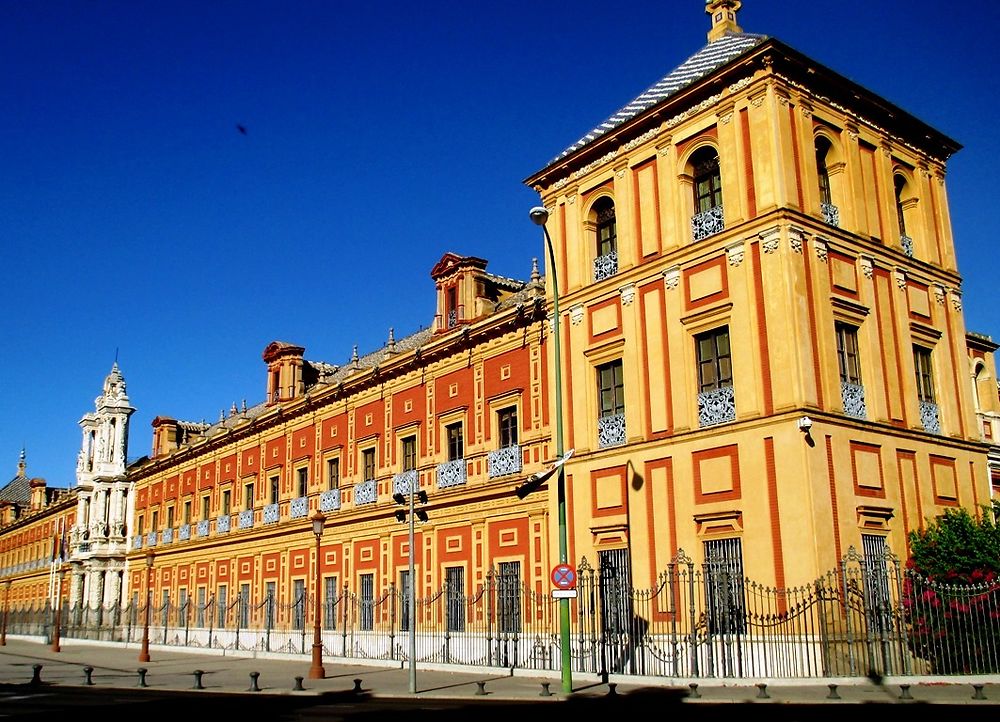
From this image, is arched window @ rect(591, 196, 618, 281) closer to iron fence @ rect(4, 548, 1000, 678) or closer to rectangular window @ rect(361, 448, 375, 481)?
iron fence @ rect(4, 548, 1000, 678)

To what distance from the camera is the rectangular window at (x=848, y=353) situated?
20.5 metres

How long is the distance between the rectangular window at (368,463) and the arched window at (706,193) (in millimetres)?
14975

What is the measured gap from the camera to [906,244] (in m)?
23.4

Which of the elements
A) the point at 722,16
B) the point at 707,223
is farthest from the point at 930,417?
the point at 722,16

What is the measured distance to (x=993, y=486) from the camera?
2648 cm

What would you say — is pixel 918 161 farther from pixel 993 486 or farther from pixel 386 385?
pixel 386 385

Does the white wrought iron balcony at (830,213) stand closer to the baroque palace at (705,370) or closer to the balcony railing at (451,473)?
the baroque palace at (705,370)

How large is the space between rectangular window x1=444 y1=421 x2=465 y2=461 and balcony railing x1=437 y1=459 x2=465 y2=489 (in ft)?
1.11

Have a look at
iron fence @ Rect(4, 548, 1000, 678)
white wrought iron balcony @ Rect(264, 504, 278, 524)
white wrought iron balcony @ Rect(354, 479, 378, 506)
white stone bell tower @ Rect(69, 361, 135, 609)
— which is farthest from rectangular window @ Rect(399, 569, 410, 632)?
white stone bell tower @ Rect(69, 361, 135, 609)

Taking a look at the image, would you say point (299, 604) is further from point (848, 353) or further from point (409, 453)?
point (848, 353)

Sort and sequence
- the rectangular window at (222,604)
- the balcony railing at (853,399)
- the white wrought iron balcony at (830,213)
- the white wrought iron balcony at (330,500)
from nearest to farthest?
the balcony railing at (853,399) → the white wrought iron balcony at (830,213) → the white wrought iron balcony at (330,500) → the rectangular window at (222,604)

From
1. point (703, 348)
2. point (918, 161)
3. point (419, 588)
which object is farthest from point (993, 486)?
point (419, 588)

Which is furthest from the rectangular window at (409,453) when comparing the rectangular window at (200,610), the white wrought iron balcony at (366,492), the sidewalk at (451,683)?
the rectangular window at (200,610)

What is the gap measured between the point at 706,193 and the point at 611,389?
485 cm
